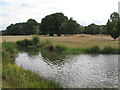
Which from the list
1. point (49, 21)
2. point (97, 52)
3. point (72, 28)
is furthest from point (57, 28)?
point (97, 52)

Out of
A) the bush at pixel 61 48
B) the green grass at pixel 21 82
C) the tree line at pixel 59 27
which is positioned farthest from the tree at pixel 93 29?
the green grass at pixel 21 82

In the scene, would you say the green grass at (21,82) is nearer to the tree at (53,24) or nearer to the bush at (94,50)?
the bush at (94,50)

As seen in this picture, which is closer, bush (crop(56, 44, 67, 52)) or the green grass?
the green grass

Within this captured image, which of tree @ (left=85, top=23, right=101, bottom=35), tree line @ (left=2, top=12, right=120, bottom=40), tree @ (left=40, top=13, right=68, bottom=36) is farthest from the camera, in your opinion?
tree @ (left=40, top=13, right=68, bottom=36)

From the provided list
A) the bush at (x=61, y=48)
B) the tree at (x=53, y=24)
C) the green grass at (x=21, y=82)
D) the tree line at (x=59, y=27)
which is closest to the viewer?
the green grass at (x=21, y=82)

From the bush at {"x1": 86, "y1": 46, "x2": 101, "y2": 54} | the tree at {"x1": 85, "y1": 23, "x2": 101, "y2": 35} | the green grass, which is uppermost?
the tree at {"x1": 85, "y1": 23, "x2": 101, "y2": 35}

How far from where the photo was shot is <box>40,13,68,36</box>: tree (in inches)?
4218

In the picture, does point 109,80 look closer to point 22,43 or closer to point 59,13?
point 22,43

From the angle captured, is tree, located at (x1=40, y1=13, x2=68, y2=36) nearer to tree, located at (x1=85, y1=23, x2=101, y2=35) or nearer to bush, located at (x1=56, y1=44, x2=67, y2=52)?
tree, located at (x1=85, y1=23, x2=101, y2=35)

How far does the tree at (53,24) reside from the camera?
107m

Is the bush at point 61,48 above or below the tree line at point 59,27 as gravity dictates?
below

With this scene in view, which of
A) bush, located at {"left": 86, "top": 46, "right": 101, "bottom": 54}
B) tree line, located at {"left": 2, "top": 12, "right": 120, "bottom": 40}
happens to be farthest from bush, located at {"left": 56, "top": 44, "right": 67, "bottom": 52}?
tree line, located at {"left": 2, "top": 12, "right": 120, "bottom": 40}

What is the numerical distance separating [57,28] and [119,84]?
3617 inches

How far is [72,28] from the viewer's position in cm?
9006
